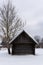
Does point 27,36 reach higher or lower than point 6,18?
lower

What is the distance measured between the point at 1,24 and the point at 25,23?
5090mm

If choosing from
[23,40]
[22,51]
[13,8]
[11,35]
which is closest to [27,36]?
[23,40]

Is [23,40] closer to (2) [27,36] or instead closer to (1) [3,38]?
(2) [27,36]

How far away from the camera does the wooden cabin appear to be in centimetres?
2647

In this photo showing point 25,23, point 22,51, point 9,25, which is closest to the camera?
point 22,51

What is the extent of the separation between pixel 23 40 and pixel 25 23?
19.7 ft

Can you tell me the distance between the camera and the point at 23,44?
1051 inches

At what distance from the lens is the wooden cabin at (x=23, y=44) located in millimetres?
26469

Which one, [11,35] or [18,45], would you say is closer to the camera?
A: [18,45]

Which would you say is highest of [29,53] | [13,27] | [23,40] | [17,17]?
[17,17]

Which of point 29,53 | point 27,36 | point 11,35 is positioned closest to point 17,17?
point 11,35

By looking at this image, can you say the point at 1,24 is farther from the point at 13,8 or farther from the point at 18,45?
the point at 18,45

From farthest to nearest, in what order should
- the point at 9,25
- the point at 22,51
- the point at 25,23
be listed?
the point at 25,23
the point at 9,25
the point at 22,51

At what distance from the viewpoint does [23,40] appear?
87.4 feet
